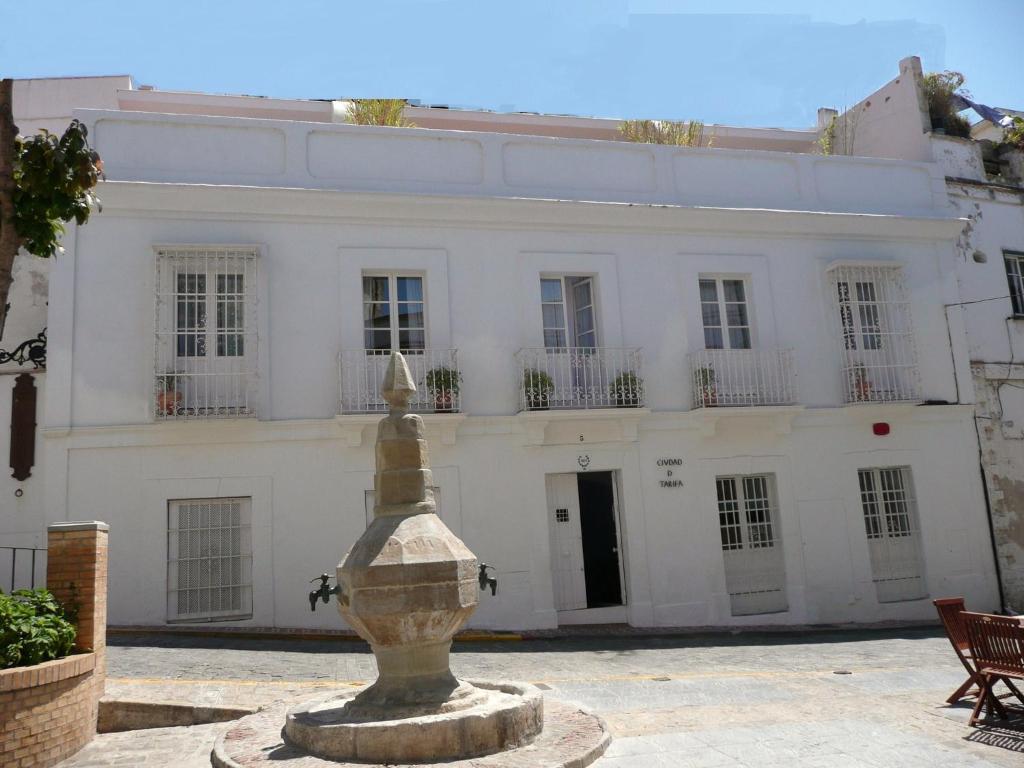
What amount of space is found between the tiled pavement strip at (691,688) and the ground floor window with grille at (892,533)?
5.78 ft

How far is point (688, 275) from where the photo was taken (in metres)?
14.7

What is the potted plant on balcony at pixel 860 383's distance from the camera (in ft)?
48.4

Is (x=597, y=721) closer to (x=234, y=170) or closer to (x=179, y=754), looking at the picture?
(x=179, y=754)

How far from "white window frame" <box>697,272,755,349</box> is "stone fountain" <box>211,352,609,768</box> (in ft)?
29.4

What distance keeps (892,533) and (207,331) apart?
38.8 feet

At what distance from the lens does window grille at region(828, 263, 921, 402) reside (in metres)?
14.9

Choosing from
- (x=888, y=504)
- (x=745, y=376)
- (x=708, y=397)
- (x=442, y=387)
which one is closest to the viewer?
(x=442, y=387)

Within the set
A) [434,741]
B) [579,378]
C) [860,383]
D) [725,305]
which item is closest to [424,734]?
[434,741]

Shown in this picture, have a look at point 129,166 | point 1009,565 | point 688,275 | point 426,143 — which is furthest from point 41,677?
point 1009,565

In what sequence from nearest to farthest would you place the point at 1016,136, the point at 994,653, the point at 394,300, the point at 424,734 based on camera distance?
the point at 424,734
the point at 994,653
the point at 394,300
the point at 1016,136

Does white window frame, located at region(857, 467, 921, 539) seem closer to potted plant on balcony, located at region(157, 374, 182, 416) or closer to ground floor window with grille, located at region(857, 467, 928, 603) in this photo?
ground floor window with grille, located at region(857, 467, 928, 603)

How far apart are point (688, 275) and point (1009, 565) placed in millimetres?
7774

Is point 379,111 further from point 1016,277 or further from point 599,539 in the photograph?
point 1016,277

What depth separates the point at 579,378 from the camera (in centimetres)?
1377
